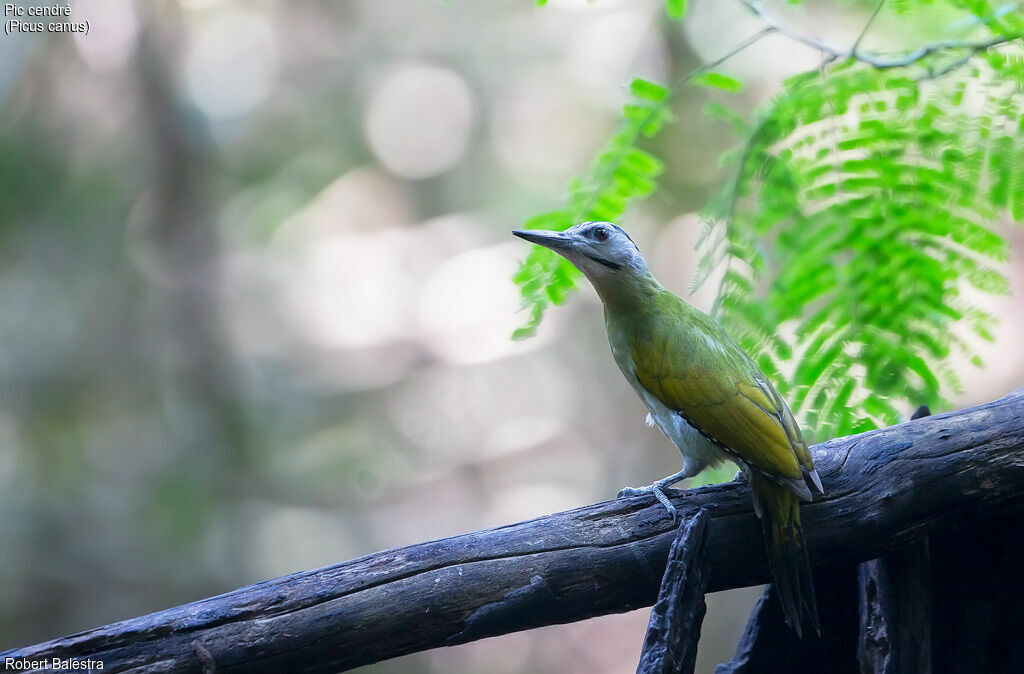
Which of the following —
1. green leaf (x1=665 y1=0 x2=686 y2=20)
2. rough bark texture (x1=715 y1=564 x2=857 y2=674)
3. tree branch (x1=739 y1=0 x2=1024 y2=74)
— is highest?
green leaf (x1=665 y1=0 x2=686 y2=20)

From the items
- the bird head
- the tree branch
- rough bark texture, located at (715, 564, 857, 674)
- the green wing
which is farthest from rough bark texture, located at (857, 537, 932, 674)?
the tree branch

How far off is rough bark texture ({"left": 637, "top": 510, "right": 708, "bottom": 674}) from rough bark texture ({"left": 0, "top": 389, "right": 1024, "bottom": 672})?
107 mm

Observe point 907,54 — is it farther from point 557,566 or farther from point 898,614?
point 557,566

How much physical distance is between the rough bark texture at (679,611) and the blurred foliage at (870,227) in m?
0.98

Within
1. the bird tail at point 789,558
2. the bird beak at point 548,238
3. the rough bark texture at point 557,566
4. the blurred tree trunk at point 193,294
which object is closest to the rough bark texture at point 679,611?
the rough bark texture at point 557,566

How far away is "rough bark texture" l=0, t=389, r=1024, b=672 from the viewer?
1.92 meters

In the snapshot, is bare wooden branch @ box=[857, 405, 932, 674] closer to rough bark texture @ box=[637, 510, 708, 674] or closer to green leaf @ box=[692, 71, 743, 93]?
rough bark texture @ box=[637, 510, 708, 674]

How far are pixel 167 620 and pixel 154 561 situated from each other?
580 cm

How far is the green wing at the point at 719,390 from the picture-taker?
2.25 metres

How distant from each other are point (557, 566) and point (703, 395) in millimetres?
735

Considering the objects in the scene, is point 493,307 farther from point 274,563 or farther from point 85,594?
point 85,594

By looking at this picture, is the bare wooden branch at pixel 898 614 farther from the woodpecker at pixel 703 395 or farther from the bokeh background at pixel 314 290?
the bokeh background at pixel 314 290

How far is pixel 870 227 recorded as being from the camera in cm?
299

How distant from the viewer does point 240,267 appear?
768 cm
